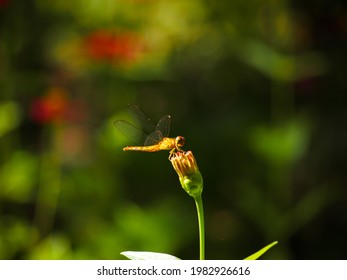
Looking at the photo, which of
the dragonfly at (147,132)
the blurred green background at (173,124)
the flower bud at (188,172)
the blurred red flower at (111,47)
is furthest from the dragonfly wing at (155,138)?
the blurred red flower at (111,47)

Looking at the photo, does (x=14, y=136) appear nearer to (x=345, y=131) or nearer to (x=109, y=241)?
(x=109, y=241)

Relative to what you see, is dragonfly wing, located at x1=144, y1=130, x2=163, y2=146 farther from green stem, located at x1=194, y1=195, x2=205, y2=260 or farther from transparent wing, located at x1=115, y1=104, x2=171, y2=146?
green stem, located at x1=194, y1=195, x2=205, y2=260

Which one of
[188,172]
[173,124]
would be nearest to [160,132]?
[188,172]

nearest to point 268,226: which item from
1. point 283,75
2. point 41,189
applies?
point 283,75

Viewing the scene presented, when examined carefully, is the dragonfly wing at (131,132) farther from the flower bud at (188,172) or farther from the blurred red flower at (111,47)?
the blurred red flower at (111,47)

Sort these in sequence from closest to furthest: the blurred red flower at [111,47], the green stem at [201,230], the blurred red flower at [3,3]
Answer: the green stem at [201,230] → the blurred red flower at [3,3] → the blurred red flower at [111,47]

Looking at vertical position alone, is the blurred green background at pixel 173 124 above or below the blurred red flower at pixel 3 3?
below

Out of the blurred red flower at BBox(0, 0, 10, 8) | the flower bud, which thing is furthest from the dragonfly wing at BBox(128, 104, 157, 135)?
the blurred red flower at BBox(0, 0, 10, 8)
